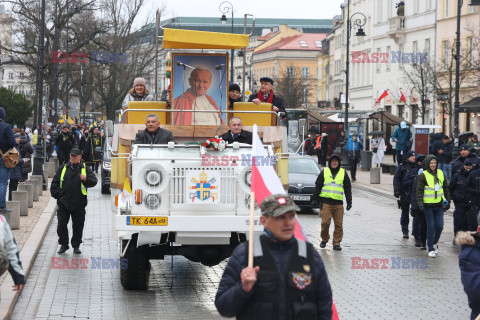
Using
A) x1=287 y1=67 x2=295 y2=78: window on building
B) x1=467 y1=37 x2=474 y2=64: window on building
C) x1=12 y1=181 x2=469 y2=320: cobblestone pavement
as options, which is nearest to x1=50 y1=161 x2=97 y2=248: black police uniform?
x1=12 y1=181 x2=469 y2=320: cobblestone pavement

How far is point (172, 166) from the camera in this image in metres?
11.1

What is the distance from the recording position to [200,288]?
12.0m

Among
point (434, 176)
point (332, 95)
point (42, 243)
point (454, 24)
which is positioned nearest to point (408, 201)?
point (434, 176)

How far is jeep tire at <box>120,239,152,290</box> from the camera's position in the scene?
1130 centimetres

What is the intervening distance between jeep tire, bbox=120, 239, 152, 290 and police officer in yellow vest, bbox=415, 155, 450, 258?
5675mm

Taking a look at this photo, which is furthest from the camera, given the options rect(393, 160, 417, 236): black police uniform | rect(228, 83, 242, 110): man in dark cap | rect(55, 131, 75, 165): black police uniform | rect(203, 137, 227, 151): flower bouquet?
rect(55, 131, 75, 165): black police uniform

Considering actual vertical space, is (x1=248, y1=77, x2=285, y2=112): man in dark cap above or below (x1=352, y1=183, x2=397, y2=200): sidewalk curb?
above

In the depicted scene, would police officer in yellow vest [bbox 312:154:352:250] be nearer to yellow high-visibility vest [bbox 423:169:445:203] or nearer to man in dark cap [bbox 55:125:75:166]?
yellow high-visibility vest [bbox 423:169:445:203]

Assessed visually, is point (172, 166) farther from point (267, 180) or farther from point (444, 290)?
point (267, 180)

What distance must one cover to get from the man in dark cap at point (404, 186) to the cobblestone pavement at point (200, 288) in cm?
63

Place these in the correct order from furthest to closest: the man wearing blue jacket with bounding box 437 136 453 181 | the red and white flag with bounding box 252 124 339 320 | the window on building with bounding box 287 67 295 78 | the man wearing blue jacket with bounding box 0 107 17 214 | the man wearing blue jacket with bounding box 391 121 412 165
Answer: the window on building with bounding box 287 67 295 78 → the man wearing blue jacket with bounding box 391 121 412 165 → the man wearing blue jacket with bounding box 437 136 453 181 → the man wearing blue jacket with bounding box 0 107 17 214 → the red and white flag with bounding box 252 124 339 320

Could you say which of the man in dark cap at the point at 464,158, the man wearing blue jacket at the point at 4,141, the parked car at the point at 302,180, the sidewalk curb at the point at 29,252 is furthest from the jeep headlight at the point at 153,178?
the parked car at the point at 302,180

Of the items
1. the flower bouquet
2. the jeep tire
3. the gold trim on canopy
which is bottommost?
the jeep tire

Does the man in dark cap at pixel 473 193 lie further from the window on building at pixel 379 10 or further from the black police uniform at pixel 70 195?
the window on building at pixel 379 10
